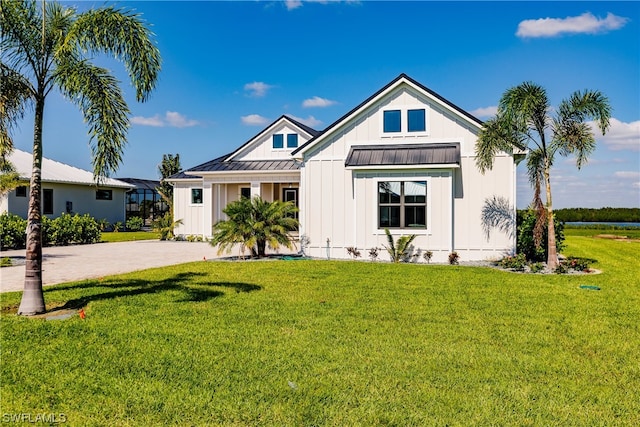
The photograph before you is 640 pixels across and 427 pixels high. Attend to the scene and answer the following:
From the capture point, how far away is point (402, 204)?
14.6m

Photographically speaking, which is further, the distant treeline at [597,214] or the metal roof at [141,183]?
the distant treeline at [597,214]

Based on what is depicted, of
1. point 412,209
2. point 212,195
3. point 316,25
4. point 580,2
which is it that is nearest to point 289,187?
point 212,195

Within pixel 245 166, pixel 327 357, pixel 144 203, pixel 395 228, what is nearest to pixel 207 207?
pixel 245 166

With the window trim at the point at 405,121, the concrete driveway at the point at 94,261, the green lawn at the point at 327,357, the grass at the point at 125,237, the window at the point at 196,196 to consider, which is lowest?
the green lawn at the point at 327,357

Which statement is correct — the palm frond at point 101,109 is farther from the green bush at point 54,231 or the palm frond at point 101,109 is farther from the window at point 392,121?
the green bush at point 54,231

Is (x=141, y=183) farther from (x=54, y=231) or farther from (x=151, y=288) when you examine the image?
(x=151, y=288)

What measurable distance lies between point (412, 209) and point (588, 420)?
36.4ft

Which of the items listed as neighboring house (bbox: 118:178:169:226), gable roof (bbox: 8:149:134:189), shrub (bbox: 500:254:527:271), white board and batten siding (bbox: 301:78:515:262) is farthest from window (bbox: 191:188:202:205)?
shrub (bbox: 500:254:527:271)

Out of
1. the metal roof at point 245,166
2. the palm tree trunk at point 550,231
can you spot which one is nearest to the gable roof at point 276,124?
the metal roof at point 245,166

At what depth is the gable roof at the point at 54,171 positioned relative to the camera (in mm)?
25094

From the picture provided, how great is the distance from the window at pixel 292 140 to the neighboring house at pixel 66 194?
11390 mm

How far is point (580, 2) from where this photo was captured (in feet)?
46.4

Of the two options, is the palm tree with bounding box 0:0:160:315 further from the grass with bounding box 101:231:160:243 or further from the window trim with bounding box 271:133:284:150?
the grass with bounding box 101:231:160:243

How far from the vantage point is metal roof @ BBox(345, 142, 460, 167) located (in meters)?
13.9
